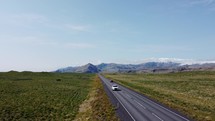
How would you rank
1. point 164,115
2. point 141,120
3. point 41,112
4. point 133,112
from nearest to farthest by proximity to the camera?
point 141,120 → point 164,115 → point 133,112 → point 41,112

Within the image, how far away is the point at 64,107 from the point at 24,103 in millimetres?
8554

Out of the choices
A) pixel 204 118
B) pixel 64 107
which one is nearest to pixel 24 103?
pixel 64 107

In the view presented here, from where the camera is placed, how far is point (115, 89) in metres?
76.9

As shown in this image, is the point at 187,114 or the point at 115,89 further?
the point at 115,89

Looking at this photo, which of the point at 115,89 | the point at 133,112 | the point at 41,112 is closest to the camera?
the point at 133,112

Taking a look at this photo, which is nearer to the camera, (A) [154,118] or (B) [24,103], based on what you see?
(A) [154,118]

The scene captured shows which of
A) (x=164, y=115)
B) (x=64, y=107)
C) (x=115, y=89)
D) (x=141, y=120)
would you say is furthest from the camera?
(x=115, y=89)

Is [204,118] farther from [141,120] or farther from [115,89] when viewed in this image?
[115,89]

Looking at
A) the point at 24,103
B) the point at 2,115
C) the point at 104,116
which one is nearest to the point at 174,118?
the point at 104,116

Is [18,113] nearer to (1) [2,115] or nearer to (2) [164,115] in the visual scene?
(1) [2,115]

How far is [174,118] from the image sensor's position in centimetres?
3297

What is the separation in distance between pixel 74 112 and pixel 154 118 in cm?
1378

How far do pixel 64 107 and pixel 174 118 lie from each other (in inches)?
813

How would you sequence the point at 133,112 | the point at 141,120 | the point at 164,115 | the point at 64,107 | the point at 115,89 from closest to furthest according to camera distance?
the point at 141,120, the point at 164,115, the point at 133,112, the point at 64,107, the point at 115,89
